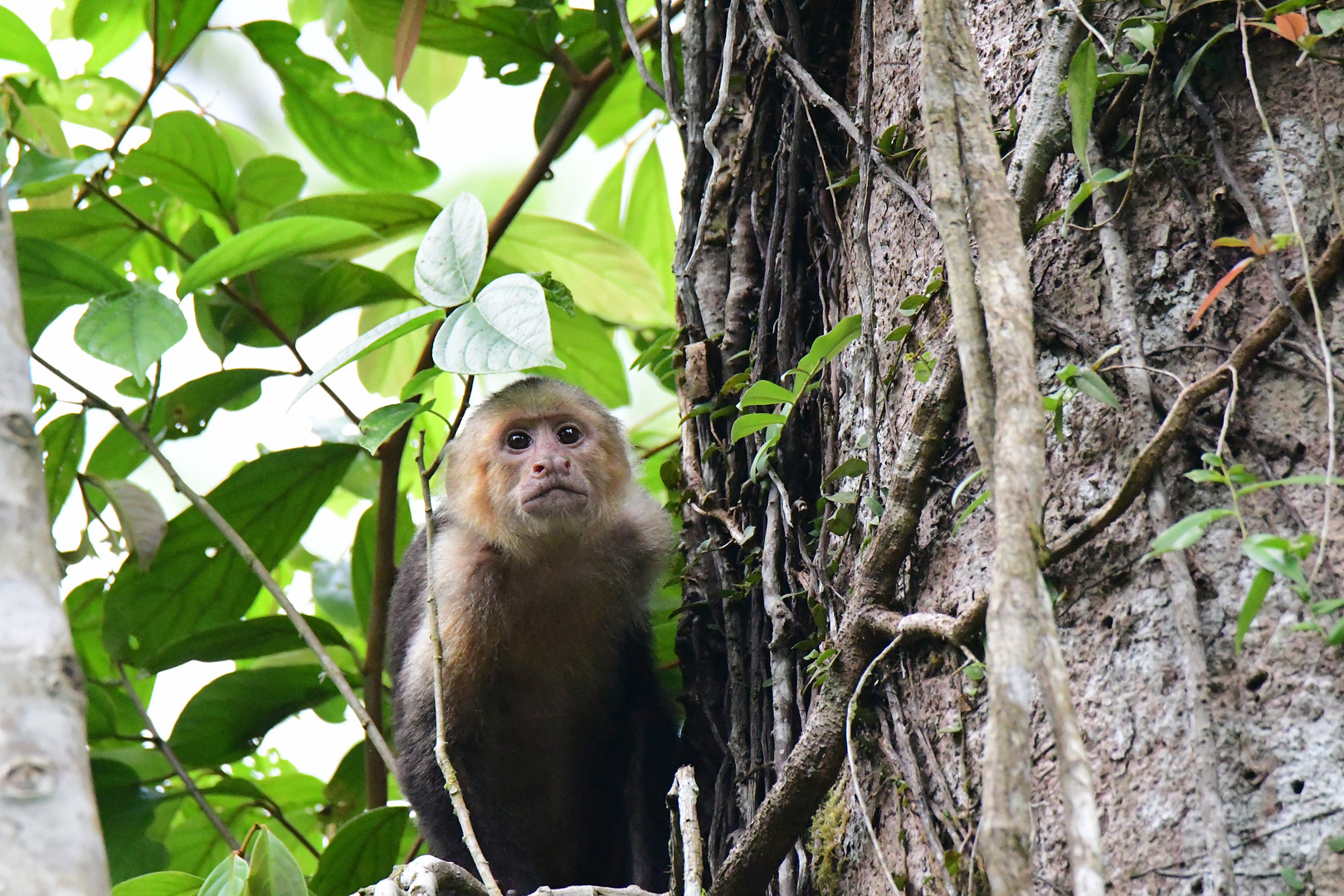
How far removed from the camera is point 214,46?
390cm

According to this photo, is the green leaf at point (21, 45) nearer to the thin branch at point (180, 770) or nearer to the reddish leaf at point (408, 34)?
the reddish leaf at point (408, 34)

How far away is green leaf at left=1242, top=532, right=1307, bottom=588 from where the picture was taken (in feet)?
3.72

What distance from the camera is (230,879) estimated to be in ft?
5.74

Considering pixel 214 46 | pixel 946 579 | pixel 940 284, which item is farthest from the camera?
pixel 214 46

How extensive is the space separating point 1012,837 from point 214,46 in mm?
3712

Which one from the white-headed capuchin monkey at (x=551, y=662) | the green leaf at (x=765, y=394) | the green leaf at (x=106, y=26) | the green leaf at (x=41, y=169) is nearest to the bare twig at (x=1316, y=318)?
the green leaf at (x=765, y=394)

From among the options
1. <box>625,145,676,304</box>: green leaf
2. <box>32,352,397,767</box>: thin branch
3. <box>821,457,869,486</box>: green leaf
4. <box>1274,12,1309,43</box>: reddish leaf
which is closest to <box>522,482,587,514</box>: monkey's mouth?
<box>32,352,397,767</box>: thin branch

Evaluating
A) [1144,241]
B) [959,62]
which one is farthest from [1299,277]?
[959,62]

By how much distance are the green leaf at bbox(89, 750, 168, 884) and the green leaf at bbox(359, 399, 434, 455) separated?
4.61 feet

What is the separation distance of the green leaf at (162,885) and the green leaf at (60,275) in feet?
3.86

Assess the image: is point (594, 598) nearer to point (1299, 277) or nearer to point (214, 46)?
point (1299, 277)

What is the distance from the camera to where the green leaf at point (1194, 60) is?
4.94ft

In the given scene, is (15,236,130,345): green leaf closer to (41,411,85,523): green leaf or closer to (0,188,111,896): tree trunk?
(41,411,85,523): green leaf

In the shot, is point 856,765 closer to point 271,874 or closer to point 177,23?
point 271,874
